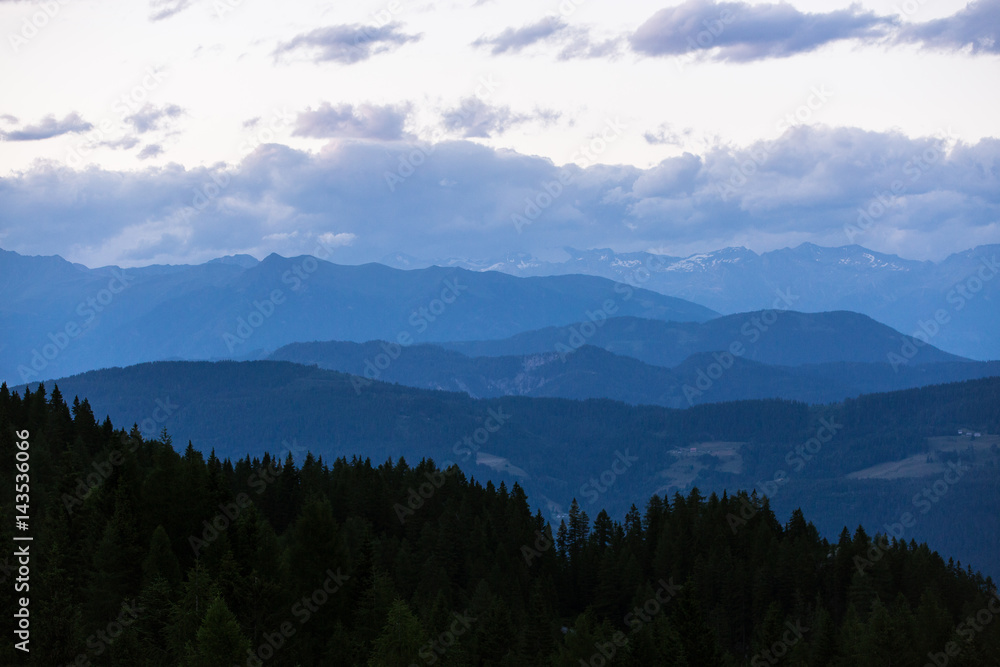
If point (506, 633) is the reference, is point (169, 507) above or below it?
above

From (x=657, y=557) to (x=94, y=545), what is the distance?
6768 cm

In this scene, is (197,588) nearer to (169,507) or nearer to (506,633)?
(169,507)

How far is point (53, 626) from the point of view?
41438 mm

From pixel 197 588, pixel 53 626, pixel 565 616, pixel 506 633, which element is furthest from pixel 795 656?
pixel 53 626

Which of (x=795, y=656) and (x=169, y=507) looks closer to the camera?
(x=169, y=507)

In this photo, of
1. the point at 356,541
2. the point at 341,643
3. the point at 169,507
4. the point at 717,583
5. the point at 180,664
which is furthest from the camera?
the point at 717,583

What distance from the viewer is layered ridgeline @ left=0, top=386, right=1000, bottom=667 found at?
5344 cm

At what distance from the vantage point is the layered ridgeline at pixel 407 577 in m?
53.4

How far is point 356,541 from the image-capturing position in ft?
322

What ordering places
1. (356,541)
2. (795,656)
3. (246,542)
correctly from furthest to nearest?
(356,541) < (795,656) < (246,542)

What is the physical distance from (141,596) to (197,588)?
5183 millimetres

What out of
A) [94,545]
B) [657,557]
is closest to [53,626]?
[94,545]

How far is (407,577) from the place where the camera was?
96.8m

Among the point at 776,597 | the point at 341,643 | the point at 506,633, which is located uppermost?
the point at 341,643
